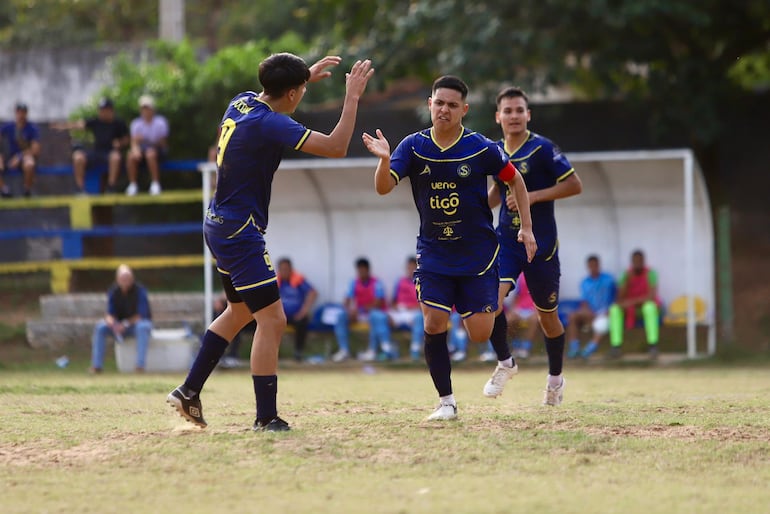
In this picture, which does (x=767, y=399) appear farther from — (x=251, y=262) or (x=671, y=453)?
(x=251, y=262)

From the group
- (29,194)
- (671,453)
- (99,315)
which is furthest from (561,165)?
(29,194)

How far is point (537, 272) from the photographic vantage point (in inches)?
361

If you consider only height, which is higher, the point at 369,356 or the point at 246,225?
the point at 246,225

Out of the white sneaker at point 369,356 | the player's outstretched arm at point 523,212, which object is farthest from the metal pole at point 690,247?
the player's outstretched arm at point 523,212

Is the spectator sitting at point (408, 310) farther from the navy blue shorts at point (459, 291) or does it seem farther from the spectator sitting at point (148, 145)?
the navy blue shorts at point (459, 291)

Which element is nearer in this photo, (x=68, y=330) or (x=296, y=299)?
(x=296, y=299)

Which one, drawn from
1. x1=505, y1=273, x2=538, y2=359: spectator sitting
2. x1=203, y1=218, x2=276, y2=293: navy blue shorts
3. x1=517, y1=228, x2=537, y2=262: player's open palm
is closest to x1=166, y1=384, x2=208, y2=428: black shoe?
x1=203, y1=218, x2=276, y2=293: navy blue shorts

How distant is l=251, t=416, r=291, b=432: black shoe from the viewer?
7.34 metres

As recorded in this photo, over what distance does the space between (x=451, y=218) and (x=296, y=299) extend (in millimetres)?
10139

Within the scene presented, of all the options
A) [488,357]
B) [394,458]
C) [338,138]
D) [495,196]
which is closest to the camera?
[394,458]

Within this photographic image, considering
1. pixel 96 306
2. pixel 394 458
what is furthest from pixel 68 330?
pixel 394 458

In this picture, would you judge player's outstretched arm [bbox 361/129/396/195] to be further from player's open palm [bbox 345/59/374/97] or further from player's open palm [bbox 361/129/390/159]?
player's open palm [bbox 345/59/374/97]

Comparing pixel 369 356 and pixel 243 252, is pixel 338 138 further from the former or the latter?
pixel 369 356

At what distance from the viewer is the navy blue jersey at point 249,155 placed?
715 centimetres
